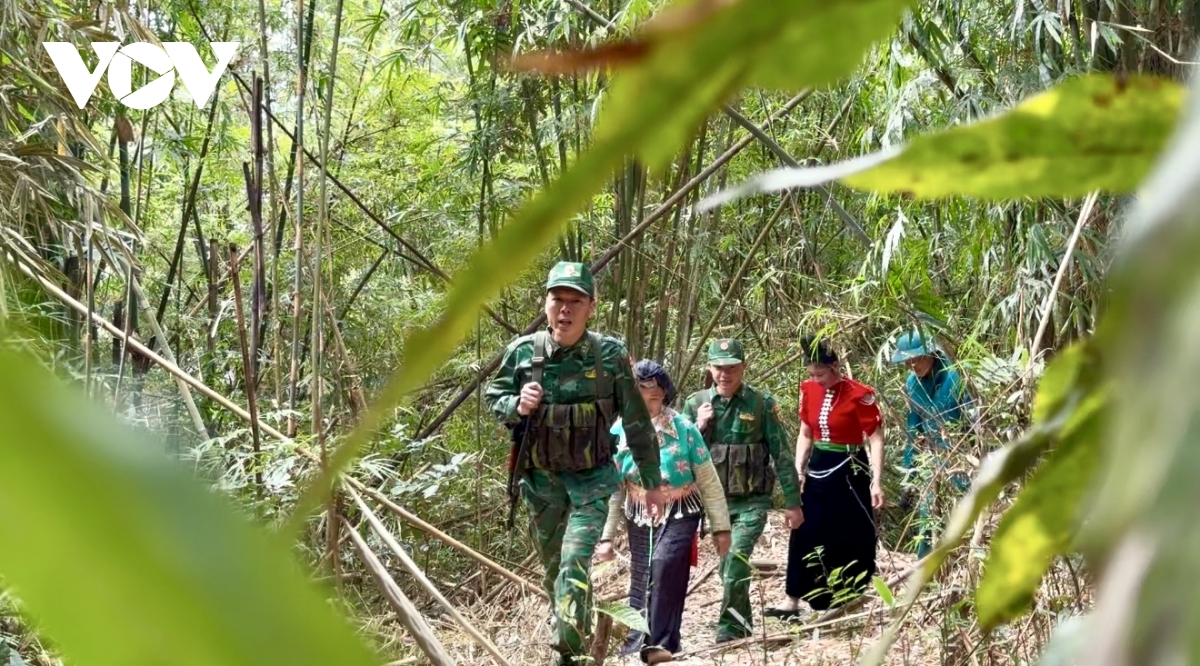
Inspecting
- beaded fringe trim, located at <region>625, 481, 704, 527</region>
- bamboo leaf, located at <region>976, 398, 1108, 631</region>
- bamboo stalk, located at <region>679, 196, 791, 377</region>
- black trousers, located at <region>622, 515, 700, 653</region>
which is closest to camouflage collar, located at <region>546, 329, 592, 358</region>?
beaded fringe trim, located at <region>625, 481, 704, 527</region>

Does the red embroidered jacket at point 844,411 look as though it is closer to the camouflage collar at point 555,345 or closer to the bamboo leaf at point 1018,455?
the camouflage collar at point 555,345

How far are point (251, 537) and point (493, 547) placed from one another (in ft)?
16.2

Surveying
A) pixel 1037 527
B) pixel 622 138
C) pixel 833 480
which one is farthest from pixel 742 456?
pixel 622 138

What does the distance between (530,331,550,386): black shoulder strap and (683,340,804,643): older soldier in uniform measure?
811 millimetres

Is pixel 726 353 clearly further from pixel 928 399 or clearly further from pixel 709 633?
pixel 709 633

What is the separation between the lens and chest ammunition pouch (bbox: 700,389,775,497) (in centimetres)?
404

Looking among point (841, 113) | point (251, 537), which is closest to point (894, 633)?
point (251, 537)

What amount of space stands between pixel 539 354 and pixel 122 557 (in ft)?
10.8

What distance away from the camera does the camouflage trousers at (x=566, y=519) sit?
3.32 meters

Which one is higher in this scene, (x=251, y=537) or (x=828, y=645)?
(x=251, y=537)

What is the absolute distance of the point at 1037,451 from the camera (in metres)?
0.22

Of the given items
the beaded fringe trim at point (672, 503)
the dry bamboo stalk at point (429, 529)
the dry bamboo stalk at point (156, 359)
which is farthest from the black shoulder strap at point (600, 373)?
the dry bamboo stalk at point (156, 359)

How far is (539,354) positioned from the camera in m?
3.38

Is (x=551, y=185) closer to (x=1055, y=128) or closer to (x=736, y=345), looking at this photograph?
(x=1055, y=128)
